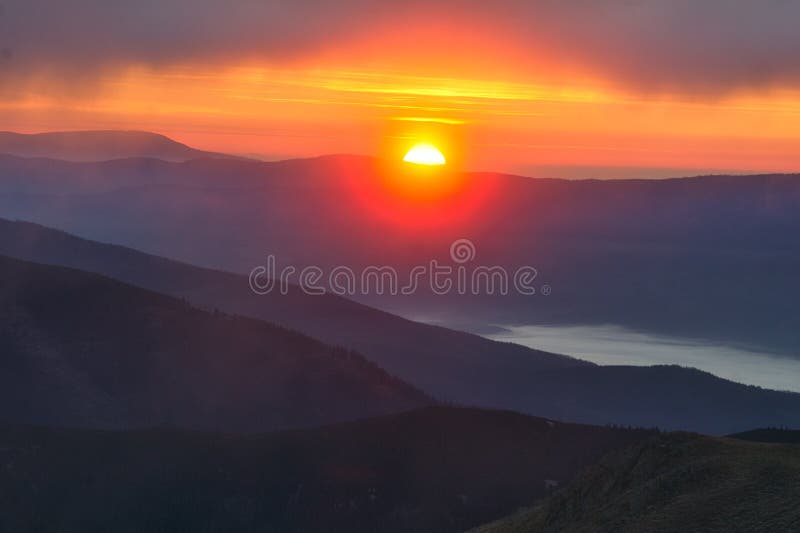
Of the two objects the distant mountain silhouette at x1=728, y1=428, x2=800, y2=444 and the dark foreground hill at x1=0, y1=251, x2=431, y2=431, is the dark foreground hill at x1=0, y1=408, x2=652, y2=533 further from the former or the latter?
the dark foreground hill at x1=0, y1=251, x2=431, y2=431

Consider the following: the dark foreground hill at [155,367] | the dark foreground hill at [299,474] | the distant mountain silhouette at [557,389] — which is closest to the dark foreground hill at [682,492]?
the dark foreground hill at [299,474]

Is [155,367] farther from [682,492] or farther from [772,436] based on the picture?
[682,492]

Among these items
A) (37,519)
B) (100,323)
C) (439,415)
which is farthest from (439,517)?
(100,323)

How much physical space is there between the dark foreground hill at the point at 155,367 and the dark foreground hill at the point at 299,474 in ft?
96.5

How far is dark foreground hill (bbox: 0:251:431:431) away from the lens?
119 meters

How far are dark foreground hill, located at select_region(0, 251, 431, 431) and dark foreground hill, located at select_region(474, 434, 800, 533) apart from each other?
73.7 m

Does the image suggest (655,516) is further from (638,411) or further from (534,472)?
(638,411)

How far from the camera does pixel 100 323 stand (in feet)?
449

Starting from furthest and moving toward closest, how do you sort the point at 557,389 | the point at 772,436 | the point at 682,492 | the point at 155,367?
the point at 557,389, the point at 155,367, the point at 772,436, the point at 682,492

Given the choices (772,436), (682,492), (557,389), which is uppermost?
(557,389)

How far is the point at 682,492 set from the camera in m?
40.7

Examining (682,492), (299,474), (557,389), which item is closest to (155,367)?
(299,474)

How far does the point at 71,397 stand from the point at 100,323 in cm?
2044

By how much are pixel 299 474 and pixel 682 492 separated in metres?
41.2
